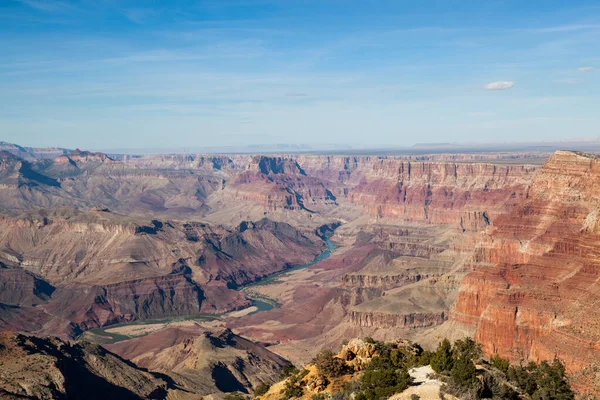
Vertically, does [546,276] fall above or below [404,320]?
above

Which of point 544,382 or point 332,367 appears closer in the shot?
point 332,367

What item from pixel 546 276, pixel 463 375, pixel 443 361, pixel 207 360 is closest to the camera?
pixel 463 375

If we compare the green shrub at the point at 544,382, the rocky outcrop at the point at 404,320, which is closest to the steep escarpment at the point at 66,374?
the green shrub at the point at 544,382

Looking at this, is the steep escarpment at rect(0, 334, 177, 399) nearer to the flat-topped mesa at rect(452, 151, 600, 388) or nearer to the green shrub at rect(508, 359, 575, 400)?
the flat-topped mesa at rect(452, 151, 600, 388)

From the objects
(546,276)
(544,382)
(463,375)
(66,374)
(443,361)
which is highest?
(463,375)

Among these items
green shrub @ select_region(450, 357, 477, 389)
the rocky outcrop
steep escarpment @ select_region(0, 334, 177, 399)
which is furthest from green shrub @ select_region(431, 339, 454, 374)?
the rocky outcrop

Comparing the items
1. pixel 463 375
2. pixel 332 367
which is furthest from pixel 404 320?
pixel 463 375

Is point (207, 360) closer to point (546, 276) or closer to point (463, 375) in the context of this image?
point (546, 276)

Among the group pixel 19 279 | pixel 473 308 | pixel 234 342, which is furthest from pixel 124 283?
pixel 473 308
